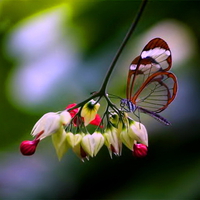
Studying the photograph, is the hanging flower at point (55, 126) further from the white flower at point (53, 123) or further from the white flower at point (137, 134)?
the white flower at point (137, 134)

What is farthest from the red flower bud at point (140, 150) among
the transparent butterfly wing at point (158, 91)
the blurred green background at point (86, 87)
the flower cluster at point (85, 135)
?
the blurred green background at point (86, 87)

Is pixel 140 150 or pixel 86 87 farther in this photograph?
pixel 86 87

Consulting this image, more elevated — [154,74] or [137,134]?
[154,74]

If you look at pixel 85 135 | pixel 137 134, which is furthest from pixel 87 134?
pixel 137 134

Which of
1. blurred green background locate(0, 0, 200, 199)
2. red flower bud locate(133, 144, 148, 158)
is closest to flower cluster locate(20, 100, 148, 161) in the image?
red flower bud locate(133, 144, 148, 158)

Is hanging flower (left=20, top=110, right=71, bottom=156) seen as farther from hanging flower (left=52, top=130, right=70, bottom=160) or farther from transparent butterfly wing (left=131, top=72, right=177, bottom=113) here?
transparent butterfly wing (left=131, top=72, right=177, bottom=113)

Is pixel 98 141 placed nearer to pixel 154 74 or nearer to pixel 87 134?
pixel 87 134

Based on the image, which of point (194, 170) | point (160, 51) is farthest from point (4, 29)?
point (160, 51)
